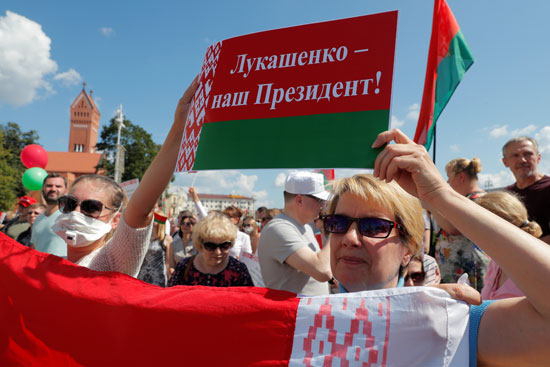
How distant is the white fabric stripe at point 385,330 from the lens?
1150mm

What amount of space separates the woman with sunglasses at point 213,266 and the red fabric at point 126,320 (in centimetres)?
181

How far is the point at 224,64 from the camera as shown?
5.97 ft

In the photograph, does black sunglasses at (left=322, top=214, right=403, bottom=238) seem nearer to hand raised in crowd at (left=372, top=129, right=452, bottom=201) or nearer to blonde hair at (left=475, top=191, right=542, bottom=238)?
hand raised in crowd at (left=372, top=129, right=452, bottom=201)

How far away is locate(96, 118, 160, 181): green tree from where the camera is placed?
41969mm

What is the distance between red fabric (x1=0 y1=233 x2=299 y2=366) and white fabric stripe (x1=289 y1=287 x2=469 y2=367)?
3.5 inches

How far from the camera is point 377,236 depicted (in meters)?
1.55

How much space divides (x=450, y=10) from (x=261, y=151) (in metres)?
1.45

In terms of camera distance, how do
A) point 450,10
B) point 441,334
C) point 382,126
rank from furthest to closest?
point 450,10
point 382,126
point 441,334

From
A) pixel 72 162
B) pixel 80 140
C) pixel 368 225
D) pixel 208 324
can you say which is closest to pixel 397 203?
pixel 368 225

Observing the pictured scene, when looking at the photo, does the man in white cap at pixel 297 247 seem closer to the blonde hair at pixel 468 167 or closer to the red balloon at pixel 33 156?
the blonde hair at pixel 468 167

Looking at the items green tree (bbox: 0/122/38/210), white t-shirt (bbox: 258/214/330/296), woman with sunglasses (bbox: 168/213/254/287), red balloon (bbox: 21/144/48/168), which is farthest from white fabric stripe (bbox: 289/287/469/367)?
green tree (bbox: 0/122/38/210)

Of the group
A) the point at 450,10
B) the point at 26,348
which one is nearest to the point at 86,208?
the point at 26,348

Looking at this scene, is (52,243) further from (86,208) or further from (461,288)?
(461,288)

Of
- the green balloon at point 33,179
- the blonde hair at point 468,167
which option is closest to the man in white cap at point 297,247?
the blonde hair at point 468,167
